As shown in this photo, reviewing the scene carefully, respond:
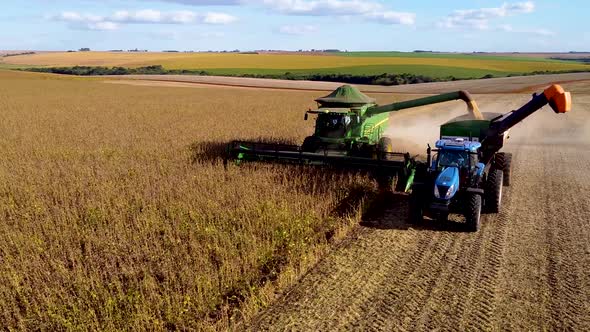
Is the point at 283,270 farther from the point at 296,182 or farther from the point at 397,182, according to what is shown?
the point at 397,182

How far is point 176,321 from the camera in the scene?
5109 millimetres

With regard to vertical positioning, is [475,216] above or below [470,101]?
below

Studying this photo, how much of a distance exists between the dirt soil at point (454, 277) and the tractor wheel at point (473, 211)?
0.74 feet

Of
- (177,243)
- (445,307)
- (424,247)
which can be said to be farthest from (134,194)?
(445,307)

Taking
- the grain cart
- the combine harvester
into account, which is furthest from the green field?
the grain cart

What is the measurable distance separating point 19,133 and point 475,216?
16.7 m

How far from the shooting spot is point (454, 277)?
636 centimetres

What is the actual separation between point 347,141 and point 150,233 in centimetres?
682

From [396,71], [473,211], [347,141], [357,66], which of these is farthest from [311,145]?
[357,66]

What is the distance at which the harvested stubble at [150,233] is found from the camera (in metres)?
5.32

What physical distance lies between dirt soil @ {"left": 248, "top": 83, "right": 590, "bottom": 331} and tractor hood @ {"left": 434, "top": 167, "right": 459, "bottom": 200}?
2.38ft

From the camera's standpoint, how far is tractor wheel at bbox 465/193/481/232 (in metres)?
7.93

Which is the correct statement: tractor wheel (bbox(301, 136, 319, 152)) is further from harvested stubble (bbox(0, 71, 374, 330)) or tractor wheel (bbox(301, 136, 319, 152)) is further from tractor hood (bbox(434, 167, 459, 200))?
tractor hood (bbox(434, 167, 459, 200))

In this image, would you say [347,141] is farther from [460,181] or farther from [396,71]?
[396,71]
